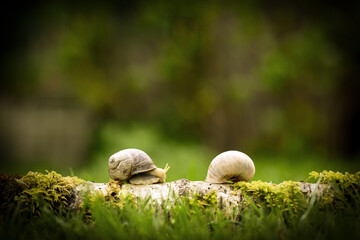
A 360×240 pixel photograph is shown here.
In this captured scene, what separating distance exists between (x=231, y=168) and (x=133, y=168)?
64 centimetres

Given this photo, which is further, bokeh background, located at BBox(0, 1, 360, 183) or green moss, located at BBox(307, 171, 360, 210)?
bokeh background, located at BBox(0, 1, 360, 183)

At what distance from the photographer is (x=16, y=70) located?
655 cm

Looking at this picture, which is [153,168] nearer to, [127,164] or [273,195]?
[127,164]

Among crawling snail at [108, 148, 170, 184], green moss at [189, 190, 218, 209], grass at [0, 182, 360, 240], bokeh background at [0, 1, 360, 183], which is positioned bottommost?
grass at [0, 182, 360, 240]

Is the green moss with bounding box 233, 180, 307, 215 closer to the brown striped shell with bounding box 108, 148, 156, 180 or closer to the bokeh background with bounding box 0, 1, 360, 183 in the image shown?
the brown striped shell with bounding box 108, 148, 156, 180

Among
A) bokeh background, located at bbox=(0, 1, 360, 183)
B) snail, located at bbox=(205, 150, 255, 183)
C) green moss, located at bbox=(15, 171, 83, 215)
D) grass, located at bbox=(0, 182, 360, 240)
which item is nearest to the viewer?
grass, located at bbox=(0, 182, 360, 240)

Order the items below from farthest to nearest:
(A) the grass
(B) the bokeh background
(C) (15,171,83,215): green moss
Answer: (B) the bokeh background, (C) (15,171,83,215): green moss, (A) the grass

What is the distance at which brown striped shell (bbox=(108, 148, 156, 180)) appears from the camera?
202 centimetres

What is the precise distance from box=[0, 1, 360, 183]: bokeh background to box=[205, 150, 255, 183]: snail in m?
2.97

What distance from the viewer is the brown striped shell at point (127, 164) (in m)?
2.02

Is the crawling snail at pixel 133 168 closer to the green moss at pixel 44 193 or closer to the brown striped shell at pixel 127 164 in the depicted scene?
the brown striped shell at pixel 127 164

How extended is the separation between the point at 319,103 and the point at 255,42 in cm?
170

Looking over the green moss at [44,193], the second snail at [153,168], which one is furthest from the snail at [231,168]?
the green moss at [44,193]

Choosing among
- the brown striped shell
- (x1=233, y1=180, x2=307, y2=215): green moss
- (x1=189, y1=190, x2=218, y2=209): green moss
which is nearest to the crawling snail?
the brown striped shell
